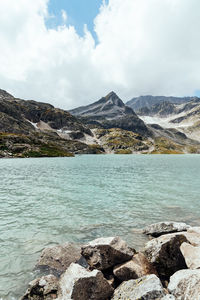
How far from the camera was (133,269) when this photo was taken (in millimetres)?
10414

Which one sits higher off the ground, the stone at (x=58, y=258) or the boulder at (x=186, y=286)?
the boulder at (x=186, y=286)

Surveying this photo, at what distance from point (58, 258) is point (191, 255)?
8.37m

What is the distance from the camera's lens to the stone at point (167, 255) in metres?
11.2

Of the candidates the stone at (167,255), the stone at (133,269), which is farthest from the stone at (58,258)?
the stone at (167,255)

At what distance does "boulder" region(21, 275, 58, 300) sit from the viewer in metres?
8.97

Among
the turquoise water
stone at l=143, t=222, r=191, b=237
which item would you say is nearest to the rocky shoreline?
stone at l=143, t=222, r=191, b=237

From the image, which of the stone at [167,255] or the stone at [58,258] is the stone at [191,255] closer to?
the stone at [167,255]

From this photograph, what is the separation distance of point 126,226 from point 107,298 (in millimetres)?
10482

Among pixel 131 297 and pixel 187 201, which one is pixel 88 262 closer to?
pixel 131 297

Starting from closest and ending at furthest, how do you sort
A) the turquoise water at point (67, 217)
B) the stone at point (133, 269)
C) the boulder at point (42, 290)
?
the boulder at point (42, 290)
the stone at point (133, 269)
the turquoise water at point (67, 217)

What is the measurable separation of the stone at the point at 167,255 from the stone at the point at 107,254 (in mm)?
1563

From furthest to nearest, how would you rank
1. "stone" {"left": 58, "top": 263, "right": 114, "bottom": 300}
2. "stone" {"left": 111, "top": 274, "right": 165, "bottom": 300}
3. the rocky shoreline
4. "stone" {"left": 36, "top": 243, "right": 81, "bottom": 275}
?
"stone" {"left": 36, "top": 243, "right": 81, "bottom": 275}, "stone" {"left": 58, "top": 263, "right": 114, "bottom": 300}, the rocky shoreline, "stone" {"left": 111, "top": 274, "right": 165, "bottom": 300}

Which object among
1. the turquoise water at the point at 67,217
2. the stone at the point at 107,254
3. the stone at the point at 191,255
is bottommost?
the turquoise water at the point at 67,217

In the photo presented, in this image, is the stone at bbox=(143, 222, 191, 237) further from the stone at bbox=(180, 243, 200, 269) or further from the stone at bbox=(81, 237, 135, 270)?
the stone at bbox=(81, 237, 135, 270)
